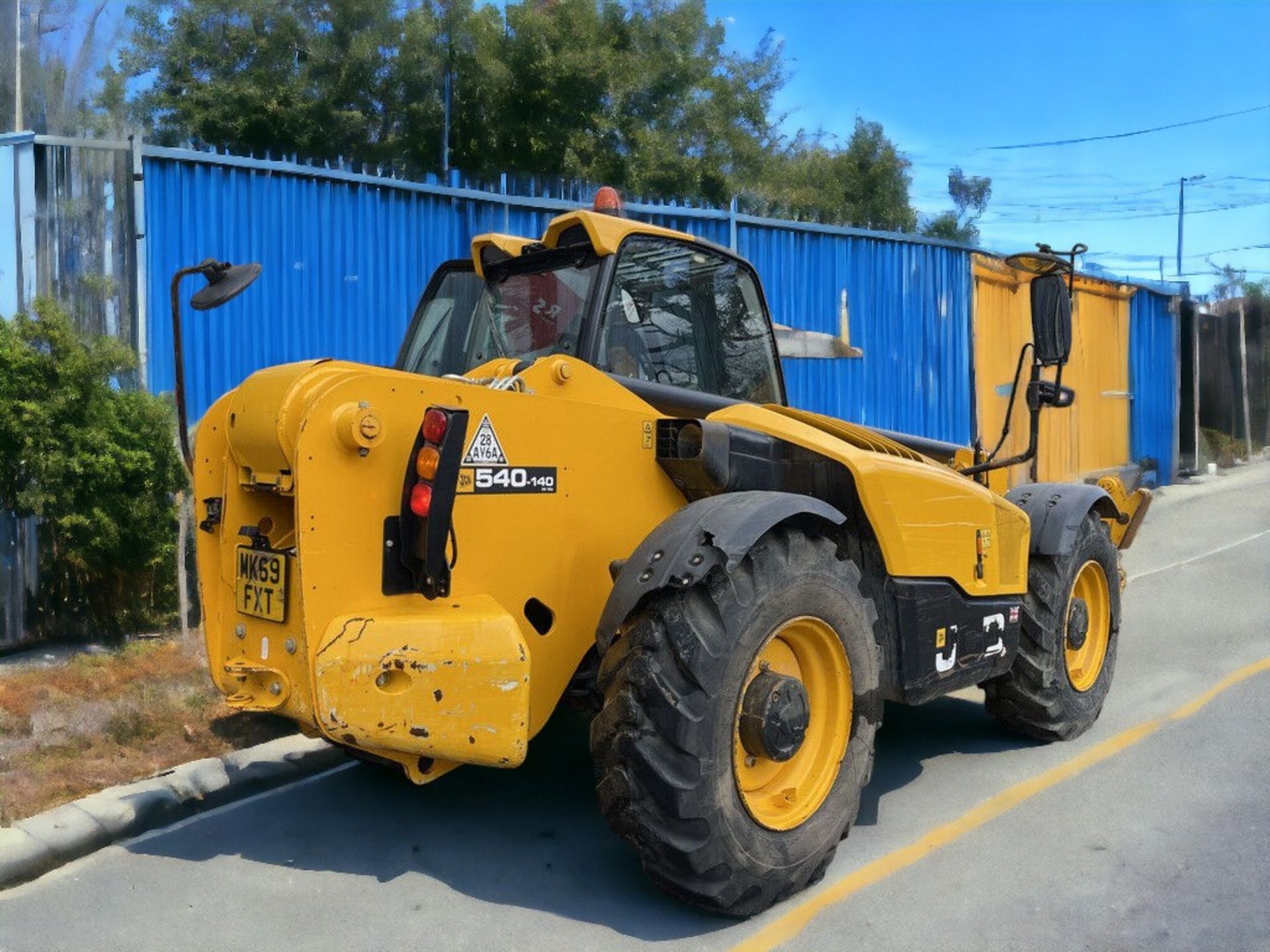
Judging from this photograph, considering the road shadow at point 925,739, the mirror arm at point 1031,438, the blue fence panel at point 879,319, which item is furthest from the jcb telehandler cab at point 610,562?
the blue fence panel at point 879,319

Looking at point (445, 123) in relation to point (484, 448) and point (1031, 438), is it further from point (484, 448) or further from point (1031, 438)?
point (484, 448)

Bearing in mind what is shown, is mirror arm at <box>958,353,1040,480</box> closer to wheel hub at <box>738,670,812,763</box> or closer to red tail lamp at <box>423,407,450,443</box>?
wheel hub at <box>738,670,812,763</box>

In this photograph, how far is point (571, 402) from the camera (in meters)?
4.23

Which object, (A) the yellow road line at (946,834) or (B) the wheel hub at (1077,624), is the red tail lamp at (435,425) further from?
(B) the wheel hub at (1077,624)

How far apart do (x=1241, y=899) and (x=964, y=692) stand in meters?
3.05

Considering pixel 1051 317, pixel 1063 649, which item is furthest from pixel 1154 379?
pixel 1051 317

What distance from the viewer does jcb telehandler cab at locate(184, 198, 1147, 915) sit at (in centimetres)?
374

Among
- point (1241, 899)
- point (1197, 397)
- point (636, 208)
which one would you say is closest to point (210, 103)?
point (636, 208)

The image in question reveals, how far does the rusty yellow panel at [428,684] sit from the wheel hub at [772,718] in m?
0.79

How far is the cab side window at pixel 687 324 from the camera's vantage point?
4930 millimetres

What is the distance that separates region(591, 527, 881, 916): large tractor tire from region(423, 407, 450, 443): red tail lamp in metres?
0.88

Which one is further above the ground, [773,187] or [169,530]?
[773,187]

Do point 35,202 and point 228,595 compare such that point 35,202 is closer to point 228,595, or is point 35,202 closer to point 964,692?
point 228,595

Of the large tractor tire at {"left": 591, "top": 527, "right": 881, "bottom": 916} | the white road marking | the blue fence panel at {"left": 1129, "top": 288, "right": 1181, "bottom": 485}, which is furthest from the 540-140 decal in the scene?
the blue fence panel at {"left": 1129, "top": 288, "right": 1181, "bottom": 485}
